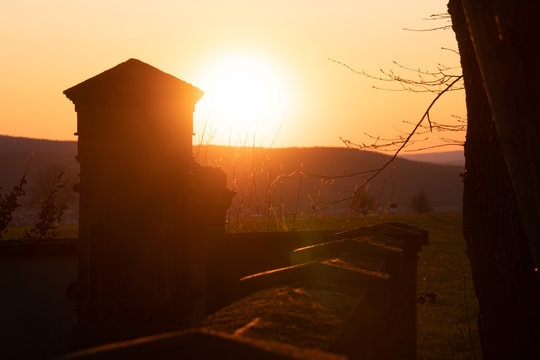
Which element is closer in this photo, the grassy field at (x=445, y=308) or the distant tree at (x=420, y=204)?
the distant tree at (x=420, y=204)

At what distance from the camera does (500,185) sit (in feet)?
10.00

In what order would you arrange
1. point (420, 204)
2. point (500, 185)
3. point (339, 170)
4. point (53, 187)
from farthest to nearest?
point (339, 170) < point (420, 204) < point (53, 187) < point (500, 185)

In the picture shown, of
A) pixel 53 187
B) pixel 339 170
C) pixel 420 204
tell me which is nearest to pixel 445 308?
pixel 53 187

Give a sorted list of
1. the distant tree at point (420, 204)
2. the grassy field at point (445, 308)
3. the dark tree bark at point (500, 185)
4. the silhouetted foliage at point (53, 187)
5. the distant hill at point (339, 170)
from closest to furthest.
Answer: the dark tree bark at point (500, 185)
the distant tree at point (420, 204)
the grassy field at point (445, 308)
the silhouetted foliage at point (53, 187)
the distant hill at point (339, 170)

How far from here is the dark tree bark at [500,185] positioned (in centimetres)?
251

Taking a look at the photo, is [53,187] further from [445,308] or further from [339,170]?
[339,170]

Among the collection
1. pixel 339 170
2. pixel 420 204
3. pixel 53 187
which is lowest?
pixel 420 204

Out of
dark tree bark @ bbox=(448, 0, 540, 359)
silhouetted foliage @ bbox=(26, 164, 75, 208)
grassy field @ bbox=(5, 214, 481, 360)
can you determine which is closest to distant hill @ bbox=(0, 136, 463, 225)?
silhouetted foliage @ bbox=(26, 164, 75, 208)

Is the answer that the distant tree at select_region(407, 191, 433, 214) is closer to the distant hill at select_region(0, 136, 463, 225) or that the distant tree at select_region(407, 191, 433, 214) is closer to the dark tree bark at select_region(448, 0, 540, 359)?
the dark tree bark at select_region(448, 0, 540, 359)

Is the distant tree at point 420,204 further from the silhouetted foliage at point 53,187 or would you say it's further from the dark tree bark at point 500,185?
the silhouetted foliage at point 53,187

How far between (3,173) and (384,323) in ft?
281

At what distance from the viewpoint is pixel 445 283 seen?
11.8m

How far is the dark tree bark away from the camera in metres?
2.51

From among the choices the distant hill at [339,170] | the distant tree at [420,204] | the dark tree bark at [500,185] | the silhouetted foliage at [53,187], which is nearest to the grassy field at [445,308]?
the distant tree at [420,204]
